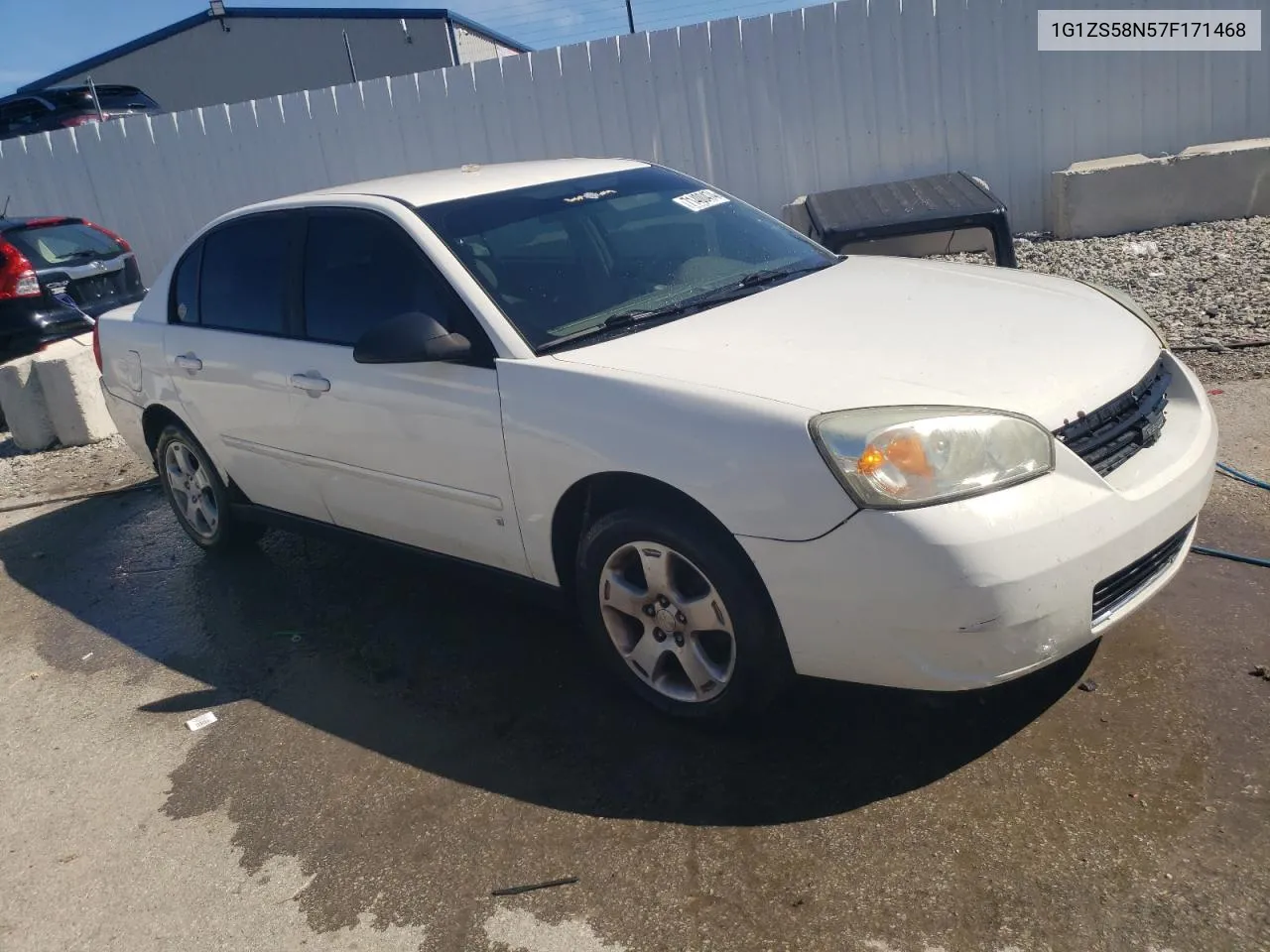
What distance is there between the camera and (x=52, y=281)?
916cm

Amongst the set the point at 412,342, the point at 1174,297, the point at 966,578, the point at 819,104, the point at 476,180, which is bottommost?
the point at 1174,297

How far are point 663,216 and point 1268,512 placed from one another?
2.63 metres

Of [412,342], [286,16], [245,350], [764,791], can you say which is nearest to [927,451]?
[764,791]

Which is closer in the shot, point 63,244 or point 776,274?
point 776,274

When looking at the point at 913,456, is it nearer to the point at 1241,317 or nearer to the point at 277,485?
the point at 277,485

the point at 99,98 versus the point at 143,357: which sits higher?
the point at 99,98

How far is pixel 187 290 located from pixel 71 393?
353 cm

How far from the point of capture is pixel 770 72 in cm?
1038

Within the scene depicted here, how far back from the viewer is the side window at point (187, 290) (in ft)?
16.9

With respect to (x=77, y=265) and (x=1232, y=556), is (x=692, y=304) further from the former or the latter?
(x=77, y=265)

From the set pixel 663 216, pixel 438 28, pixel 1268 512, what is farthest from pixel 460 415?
pixel 438 28

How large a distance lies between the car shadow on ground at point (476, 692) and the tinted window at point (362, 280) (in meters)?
0.88

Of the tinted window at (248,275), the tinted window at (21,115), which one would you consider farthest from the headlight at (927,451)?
the tinted window at (21,115)

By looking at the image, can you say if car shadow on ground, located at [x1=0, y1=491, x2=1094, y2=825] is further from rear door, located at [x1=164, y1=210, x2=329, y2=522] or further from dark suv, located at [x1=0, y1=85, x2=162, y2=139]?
dark suv, located at [x1=0, y1=85, x2=162, y2=139]
